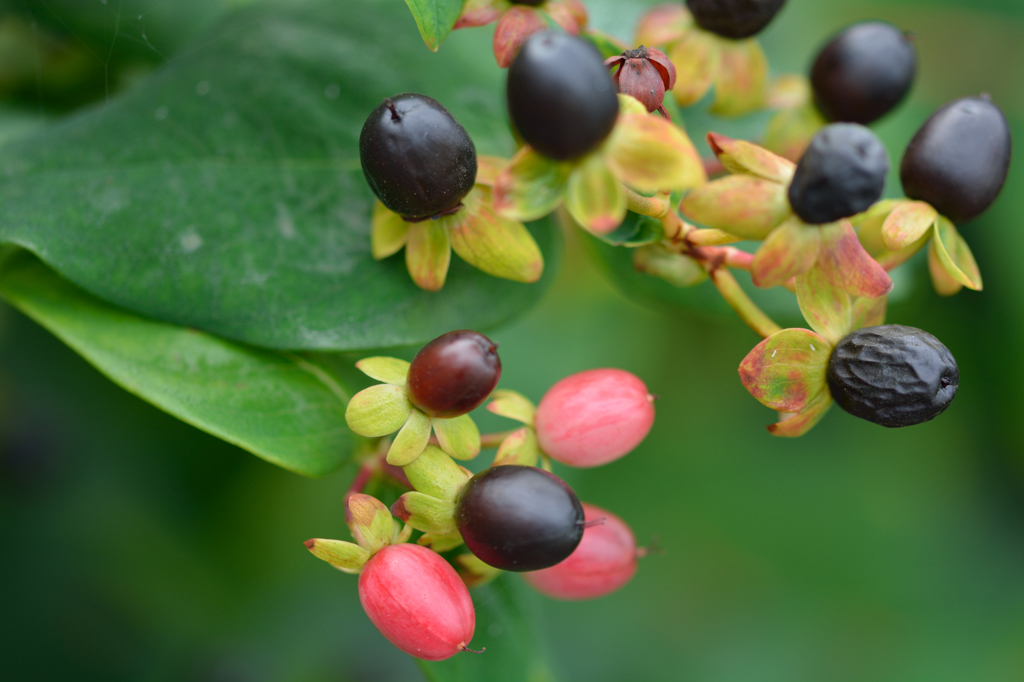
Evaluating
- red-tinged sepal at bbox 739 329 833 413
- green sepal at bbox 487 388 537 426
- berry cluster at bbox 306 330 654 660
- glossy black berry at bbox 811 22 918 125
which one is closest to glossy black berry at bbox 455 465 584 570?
berry cluster at bbox 306 330 654 660

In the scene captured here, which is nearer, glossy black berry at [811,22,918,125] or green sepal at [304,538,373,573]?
green sepal at [304,538,373,573]

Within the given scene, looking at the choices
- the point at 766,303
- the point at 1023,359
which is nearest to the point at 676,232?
the point at 766,303

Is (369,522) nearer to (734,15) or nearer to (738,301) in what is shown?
(738,301)

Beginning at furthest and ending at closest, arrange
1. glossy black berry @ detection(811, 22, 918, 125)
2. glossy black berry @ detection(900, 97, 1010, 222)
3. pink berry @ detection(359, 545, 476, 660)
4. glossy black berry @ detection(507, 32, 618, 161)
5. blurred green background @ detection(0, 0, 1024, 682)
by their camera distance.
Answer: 1. blurred green background @ detection(0, 0, 1024, 682)
2. glossy black berry @ detection(811, 22, 918, 125)
3. glossy black berry @ detection(900, 97, 1010, 222)
4. pink berry @ detection(359, 545, 476, 660)
5. glossy black berry @ detection(507, 32, 618, 161)

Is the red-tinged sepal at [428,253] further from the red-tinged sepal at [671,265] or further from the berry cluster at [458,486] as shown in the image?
the red-tinged sepal at [671,265]

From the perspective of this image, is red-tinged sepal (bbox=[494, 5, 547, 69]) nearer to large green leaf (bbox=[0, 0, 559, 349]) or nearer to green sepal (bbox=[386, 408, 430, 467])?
large green leaf (bbox=[0, 0, 559, 349])

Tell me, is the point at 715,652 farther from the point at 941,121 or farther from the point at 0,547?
the point at 0,547

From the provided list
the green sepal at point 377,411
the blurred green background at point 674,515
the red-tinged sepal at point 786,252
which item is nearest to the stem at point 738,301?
the red-tinged sepal at point 786,252
